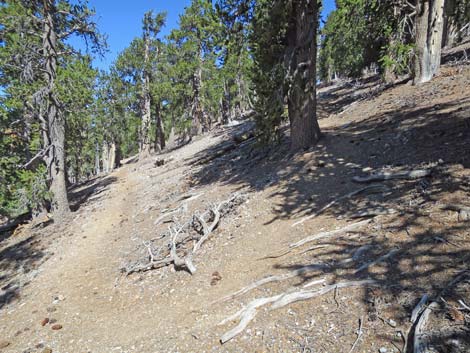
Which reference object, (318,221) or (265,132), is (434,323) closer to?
(318,221)

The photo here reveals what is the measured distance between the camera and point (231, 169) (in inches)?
444

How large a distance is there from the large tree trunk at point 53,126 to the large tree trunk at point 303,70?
914cm

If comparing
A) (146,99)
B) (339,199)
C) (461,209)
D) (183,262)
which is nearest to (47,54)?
(183,262)

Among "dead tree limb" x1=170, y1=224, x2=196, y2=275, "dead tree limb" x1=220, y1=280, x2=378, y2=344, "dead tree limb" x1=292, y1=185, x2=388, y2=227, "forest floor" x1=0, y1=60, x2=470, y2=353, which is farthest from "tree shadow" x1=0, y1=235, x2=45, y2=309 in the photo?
"dead tree limb" x1=292, y1=185, x2=388, y2=227

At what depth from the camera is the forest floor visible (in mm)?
3020

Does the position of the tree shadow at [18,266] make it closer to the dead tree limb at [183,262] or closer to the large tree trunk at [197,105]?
the dead tree limb at [183,262]

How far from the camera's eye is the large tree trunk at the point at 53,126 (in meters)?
11.0

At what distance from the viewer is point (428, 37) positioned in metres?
11.0

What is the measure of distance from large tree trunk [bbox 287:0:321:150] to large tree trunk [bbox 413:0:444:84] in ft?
18.1

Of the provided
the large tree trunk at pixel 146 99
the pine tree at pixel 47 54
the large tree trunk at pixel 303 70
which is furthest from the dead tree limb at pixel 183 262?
the large tree trunk at pixel 146 99

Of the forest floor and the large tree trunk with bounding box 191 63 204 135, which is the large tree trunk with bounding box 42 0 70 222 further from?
the large tree trunk with bounding box 191 63 204 135

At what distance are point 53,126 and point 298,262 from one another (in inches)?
449

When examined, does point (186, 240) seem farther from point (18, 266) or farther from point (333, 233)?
point (18, 266)

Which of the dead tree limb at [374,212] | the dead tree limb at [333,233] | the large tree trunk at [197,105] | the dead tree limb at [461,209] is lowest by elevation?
the dead tree limb at [333,233]
